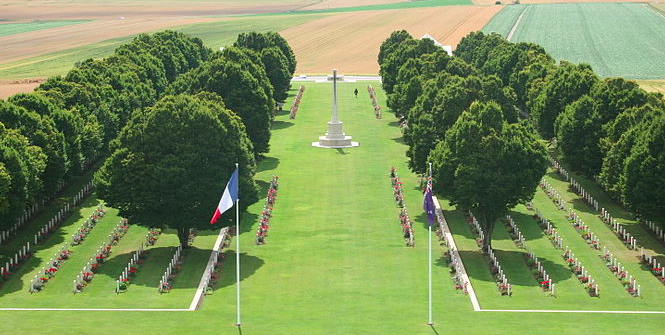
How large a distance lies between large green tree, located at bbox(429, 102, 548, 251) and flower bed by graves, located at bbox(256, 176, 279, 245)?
50.4 feet

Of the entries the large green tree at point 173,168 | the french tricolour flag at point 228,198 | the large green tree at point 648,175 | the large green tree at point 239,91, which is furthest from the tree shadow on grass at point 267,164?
the french tricolour flag at point 228,198

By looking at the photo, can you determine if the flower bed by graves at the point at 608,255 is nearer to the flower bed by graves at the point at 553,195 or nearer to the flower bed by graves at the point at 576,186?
the flower bed by graves at the point at 553,195

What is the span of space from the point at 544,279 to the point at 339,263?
15.7 meters

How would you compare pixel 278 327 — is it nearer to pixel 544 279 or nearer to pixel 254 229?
pixel 544 279

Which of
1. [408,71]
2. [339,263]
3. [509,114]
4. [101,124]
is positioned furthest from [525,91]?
[339,263]

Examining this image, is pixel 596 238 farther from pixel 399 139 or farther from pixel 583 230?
pixel 399 139

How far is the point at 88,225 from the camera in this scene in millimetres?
107375

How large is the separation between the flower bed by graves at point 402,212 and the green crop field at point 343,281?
2.56 feet

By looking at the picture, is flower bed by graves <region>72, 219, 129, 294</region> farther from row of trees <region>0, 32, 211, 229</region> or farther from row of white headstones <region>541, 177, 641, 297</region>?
row of white headstones <region>541, 177, 641, 297</region>

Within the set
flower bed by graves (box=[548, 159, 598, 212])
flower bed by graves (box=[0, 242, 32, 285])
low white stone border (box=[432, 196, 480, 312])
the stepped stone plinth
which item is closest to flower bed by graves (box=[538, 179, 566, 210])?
flower bed by graves (box=[548, 159, 598, 212])

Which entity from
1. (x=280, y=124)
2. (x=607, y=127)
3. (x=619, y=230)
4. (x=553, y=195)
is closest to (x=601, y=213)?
(x=619, y=230)

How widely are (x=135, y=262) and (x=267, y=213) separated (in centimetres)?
1991

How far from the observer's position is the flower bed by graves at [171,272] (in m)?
86.6

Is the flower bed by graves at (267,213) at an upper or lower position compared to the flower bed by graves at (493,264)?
lower
